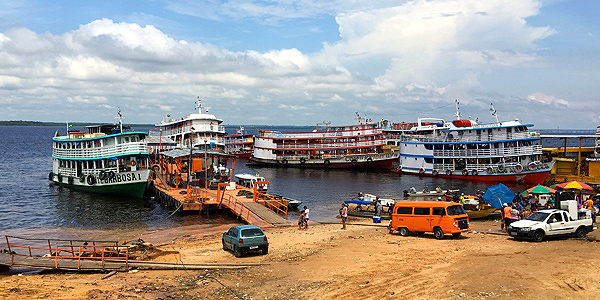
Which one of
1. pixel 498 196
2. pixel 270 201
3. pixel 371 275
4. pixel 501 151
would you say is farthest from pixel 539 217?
pixel 501 151

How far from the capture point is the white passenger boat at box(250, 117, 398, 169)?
78812mm

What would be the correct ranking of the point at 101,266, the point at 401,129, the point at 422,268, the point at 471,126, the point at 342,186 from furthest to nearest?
1. the point at 401,129
2. the point at 471,126
3. the point at 342,186
4. the point at 101,266
5. the point at 422,268

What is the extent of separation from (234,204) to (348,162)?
45183mm

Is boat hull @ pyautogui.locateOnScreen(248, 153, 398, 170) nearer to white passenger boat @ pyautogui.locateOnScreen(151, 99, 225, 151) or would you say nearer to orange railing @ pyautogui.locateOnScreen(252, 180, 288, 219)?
white passenger boat @ pyautogui.locateOnScreen(151, 99, 225, 151)

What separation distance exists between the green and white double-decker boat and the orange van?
28569mm

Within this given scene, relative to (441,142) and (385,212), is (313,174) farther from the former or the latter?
(385,212)

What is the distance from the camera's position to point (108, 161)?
159 feet

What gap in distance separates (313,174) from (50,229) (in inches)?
1719

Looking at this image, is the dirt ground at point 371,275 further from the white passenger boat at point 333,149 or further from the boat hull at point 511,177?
the white passenger boat at point 333,149

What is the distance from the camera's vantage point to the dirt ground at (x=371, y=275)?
594 inches

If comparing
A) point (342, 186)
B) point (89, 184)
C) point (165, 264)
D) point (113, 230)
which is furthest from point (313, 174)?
point (165, 264)

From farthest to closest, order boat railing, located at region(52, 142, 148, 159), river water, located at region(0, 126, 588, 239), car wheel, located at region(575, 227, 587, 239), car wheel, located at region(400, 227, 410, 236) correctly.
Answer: boat railing, located at region(52, 142, 148, 159) < river water, located at region(0, 126, 588, 239) < car wheel, located at region(400, 227, 410, 236) < car wheel, located at region(575, 227, 587, 239)

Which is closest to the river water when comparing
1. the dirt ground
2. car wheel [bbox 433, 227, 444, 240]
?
the dirt ground

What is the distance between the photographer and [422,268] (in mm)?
17812
